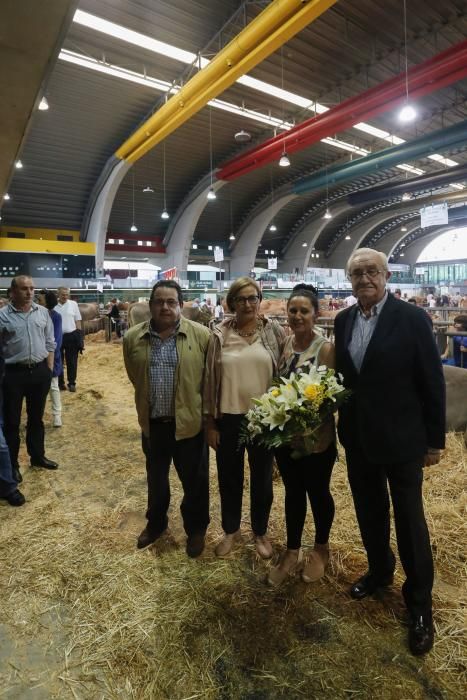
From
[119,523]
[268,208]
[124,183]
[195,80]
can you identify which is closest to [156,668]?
[119,523]

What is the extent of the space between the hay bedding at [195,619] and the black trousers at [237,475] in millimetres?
227

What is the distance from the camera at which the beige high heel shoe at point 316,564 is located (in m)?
2.04

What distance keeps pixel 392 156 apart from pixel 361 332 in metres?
17.0

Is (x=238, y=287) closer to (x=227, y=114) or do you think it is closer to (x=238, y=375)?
(x=238, y=375)

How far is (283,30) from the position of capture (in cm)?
682

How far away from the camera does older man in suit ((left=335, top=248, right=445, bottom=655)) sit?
5.23 ft

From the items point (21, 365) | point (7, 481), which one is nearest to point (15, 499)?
point (7, 481)

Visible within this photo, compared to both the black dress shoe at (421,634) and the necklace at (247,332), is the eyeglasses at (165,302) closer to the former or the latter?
the necklace at (247,332)

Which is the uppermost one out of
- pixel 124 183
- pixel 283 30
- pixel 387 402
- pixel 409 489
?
pixel 124 183

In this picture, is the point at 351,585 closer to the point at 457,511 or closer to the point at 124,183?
the point at 457,511

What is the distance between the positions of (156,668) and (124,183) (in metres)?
20.9

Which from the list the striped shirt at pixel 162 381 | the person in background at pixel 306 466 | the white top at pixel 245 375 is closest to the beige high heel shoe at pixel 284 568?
the person in background at pixel 306 466

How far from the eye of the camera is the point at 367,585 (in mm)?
1926

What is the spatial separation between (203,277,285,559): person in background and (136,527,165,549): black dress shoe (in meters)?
0.65
